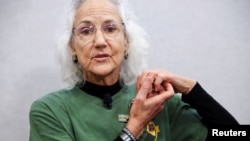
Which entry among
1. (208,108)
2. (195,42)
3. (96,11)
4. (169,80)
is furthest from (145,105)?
(195,42)

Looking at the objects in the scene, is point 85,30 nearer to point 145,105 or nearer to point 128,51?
point 128,51

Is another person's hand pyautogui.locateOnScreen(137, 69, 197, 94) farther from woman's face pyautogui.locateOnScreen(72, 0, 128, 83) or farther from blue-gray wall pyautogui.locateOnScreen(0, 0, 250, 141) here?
blue-gray wall pyautogui.locateOnScreen(0, 0, 250, 141)

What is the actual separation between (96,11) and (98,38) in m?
0.12

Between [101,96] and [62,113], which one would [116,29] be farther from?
[62,113]

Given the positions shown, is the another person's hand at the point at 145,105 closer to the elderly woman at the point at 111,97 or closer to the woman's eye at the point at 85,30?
the elderly woman at the point at 111,97

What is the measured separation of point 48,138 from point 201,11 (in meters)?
1.05

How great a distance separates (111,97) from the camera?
1392 mm

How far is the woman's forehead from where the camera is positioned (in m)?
1.34

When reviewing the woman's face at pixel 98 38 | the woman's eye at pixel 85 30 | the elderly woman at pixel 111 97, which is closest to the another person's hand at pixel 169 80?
the elderly woman at pixel 111 97

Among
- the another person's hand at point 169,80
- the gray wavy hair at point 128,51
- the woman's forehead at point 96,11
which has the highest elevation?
the woman's forehead at point 96,11

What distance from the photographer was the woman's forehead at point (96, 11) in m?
1.34

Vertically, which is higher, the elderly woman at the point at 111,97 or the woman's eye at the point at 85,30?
the woman's eye at the point at 85,30

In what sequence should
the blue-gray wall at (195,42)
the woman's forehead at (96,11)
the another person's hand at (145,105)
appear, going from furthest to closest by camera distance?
the blue-gray wall at (195,42) → the woman's forehead at (96,11) → the another person's hand at (145,105)

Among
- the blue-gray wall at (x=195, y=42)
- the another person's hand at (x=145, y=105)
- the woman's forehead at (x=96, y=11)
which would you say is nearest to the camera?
the another person's hand at (x=145, y=105)
